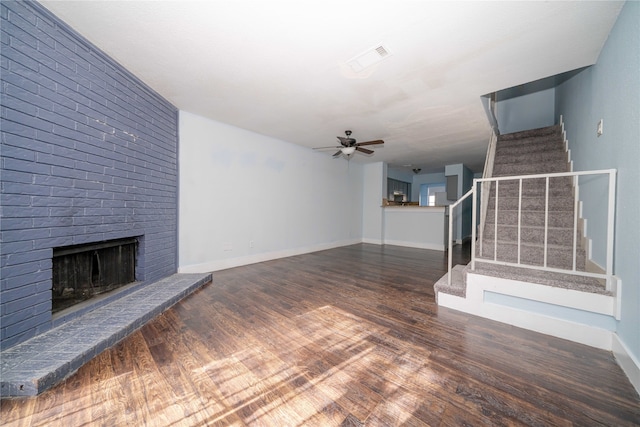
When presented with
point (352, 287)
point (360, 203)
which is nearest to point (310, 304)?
point (352, 287)

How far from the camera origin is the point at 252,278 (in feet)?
11.3

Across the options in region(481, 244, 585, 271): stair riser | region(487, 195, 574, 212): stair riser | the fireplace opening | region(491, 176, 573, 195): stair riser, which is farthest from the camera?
region(491, 176, 573, 195): stair riser

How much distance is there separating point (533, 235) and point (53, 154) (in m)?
4.68

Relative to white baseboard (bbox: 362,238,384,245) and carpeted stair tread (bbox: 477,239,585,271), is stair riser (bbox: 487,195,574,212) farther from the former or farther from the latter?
white baseboard (bbox: 362,238,384,245)

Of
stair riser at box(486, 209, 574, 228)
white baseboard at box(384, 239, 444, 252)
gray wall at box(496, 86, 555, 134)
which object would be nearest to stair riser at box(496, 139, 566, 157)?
gray wall at box(496, 86, 555, 134)

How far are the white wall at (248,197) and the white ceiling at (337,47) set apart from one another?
0.71m

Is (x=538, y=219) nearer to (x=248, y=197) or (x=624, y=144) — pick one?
(x=624, y=144)

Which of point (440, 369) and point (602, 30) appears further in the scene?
point (602, 30)

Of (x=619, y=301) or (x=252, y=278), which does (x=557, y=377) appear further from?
(x=252, y=278)

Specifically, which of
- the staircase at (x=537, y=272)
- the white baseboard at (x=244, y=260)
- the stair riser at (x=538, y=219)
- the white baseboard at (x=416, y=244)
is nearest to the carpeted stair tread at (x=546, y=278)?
the staircase at (x=537, y=272)

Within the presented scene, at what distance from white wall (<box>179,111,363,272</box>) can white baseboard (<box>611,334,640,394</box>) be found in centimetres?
434

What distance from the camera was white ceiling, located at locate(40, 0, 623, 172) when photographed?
164 centimetres

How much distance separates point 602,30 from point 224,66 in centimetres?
325

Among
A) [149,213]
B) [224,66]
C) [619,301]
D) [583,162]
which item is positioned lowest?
[619,301]
